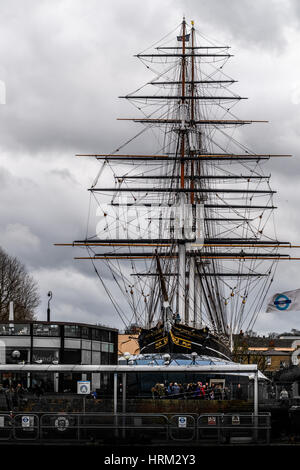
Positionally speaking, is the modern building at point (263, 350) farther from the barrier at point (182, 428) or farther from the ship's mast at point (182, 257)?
the barrier at point (182, 428)

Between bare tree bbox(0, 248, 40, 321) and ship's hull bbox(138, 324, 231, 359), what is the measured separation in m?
26.9

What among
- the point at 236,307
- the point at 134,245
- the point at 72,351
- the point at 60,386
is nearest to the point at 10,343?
the point at 72,351

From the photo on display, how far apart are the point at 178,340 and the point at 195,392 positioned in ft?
89.6

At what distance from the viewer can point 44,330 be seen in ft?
122

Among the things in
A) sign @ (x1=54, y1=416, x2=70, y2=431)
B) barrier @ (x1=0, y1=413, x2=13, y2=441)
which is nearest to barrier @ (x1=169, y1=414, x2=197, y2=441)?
sign @ (x1=54, y1=416, x2=70, y2=431)

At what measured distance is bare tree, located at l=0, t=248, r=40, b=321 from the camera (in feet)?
287

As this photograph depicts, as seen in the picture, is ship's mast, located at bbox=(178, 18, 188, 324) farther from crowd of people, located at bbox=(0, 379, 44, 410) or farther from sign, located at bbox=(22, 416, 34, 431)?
sign, located at bbox=(22, 416, 34, 431)

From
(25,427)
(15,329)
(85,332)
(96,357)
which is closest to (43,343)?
(15,329)

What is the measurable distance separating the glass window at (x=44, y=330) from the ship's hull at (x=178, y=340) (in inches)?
794

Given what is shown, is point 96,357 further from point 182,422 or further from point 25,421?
point 182,422

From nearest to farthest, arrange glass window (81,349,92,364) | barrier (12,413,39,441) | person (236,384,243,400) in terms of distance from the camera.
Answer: barrier (12,413,39,441) < person (236,384,243,400) < glass window (81,349,92,364)

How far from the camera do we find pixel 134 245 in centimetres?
7050
